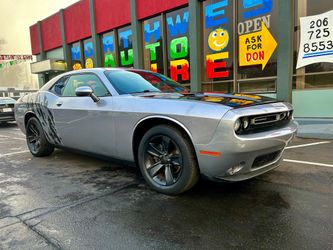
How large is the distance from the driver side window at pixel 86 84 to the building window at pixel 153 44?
9.35 metres

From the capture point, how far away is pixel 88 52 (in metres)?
18.2

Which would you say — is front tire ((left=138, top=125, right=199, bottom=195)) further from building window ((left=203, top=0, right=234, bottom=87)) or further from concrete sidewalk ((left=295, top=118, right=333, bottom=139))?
building window ((left=203, top=0, right=234, bottom=87))

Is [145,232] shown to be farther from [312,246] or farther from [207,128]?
[312,246]

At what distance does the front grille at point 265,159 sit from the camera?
3178mm

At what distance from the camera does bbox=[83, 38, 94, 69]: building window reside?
1791 cm

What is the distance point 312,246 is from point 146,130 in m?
2.16

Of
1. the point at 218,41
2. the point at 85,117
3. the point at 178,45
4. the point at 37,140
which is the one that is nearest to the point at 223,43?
the point at 218,41

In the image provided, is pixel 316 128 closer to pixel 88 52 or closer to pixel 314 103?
pixel 314 103

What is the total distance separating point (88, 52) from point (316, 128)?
1421 cm

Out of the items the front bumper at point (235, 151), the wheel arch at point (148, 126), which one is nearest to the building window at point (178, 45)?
the wheel arch at point (148, 126)

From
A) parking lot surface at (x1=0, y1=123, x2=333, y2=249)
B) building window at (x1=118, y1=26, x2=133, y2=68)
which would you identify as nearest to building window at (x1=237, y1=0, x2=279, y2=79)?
building window at (x1=118, y1=26, x2=133, y2=68)

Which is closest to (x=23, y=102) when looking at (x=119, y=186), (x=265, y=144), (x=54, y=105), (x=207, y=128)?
(x=54, y=105)

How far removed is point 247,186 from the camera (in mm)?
3725

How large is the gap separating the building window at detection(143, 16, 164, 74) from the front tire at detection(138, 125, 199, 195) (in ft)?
35.5
